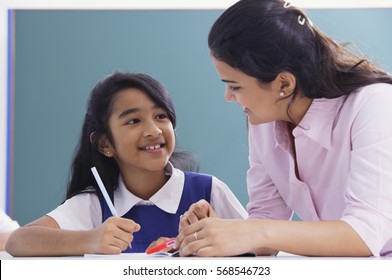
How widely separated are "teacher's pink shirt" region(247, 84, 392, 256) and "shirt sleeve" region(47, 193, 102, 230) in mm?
350

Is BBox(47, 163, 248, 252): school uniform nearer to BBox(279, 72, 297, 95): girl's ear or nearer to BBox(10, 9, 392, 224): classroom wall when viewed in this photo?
BBox(279, 72, 297, 95): girl's ear

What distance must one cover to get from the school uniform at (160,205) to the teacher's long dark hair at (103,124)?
45mm

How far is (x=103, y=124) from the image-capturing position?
1.55 m

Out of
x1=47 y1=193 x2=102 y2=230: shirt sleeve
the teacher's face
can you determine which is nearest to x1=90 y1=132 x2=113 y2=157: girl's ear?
x1=47 y1=193 x2=102 y2=230: shirt sleeve

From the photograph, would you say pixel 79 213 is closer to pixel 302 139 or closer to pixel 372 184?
pixel 302 139

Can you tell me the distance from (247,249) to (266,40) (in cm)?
35

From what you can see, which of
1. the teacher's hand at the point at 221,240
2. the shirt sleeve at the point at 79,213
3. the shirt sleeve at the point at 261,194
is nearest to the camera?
the teacher's hand at the point at 221,240

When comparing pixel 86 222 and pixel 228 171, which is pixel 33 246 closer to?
pixel 86 222

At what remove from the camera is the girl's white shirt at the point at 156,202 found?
1.42 metres

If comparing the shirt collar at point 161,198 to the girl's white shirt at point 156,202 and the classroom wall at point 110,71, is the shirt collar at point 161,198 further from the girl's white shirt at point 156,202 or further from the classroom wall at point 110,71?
the classroom wall at point 110,71

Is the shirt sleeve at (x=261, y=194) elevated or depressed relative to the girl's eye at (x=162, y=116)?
depressed

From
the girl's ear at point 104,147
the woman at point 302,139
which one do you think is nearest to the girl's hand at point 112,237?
the woman at point 302,139
